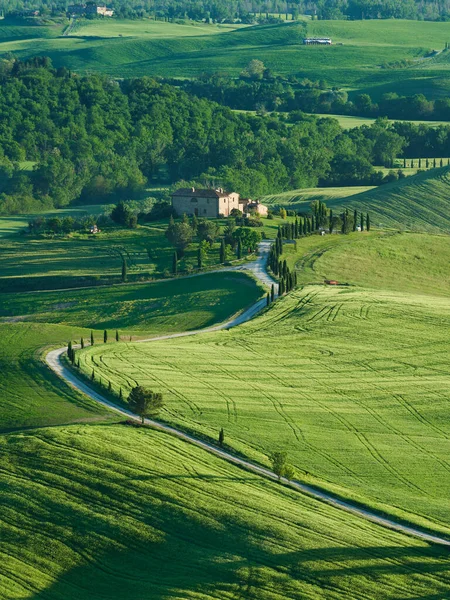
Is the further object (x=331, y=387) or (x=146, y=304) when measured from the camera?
(x=146, y=304)

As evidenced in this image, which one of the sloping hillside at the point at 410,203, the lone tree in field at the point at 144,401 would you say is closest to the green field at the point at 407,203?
the sloping hillside at the point at 410,203

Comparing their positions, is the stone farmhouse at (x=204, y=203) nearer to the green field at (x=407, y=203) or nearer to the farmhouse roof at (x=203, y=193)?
the farmhouse roof at (x=203, y=193)

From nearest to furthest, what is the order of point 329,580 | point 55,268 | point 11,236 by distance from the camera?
1. point 329,580
2. point 55,268
3. point 11,236

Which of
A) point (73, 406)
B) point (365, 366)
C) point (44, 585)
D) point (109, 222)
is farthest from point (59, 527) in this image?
point (109, 222)

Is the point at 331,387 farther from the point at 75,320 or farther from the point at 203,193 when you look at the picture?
the point at 203,193

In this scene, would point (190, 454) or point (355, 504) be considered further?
point (190, 454)

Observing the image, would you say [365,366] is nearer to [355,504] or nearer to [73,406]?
→ [73,406]

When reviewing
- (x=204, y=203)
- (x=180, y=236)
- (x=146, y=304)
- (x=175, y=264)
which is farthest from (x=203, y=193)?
(x=146, y=304)
